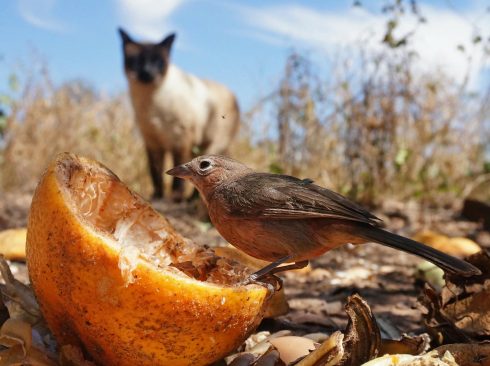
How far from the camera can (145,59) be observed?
10.3 m

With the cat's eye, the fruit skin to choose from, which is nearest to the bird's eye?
the fruit skin

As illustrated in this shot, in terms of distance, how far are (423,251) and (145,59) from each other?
8300 millimetres

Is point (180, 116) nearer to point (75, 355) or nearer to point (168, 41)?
point (168, 41)

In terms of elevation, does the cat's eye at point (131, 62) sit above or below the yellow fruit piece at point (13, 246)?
above

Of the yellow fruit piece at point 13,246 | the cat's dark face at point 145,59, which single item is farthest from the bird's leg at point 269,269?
the cat's dark face at point 145,59

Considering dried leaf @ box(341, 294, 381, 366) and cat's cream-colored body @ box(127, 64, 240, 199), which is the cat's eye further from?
dried leaf @ box(341, 294, 381, 366)

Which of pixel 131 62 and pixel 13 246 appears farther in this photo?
pixel 131 62

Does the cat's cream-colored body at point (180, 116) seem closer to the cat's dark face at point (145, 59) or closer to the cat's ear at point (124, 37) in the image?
the cat's dark face at point (145, 59)

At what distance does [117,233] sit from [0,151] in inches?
345

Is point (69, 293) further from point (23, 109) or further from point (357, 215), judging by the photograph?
point (23, 109)

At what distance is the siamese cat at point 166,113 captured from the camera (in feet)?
33.4

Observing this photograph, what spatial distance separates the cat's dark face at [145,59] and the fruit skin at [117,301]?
7698 millimetres

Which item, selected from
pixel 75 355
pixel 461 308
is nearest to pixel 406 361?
pixel 461 308

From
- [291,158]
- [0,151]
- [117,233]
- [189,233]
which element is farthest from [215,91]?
[117,233]
